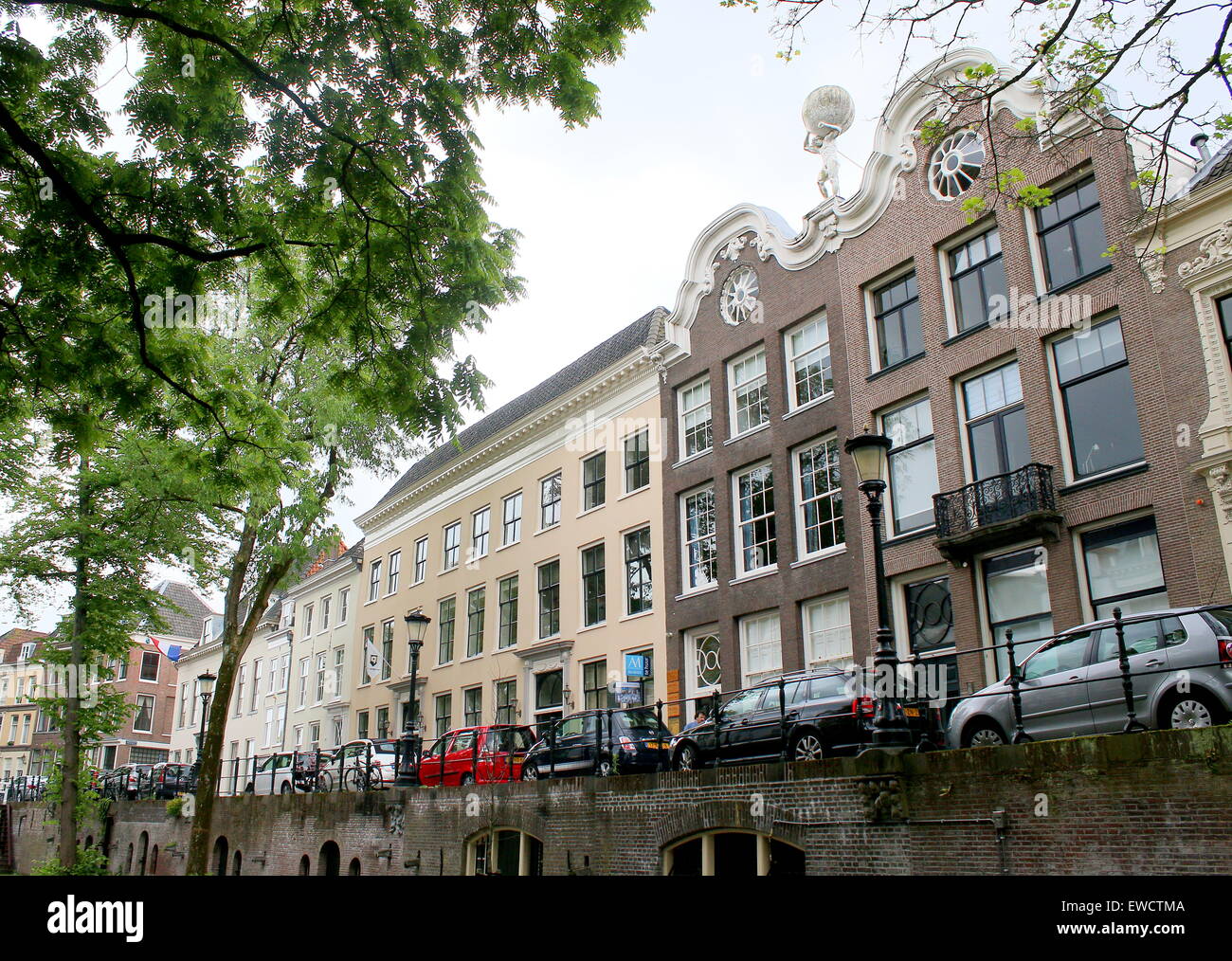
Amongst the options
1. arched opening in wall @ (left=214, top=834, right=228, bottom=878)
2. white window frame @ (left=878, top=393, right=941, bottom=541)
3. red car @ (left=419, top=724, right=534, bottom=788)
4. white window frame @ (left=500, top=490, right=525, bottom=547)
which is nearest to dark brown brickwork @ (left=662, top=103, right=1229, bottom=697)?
white window frame @ (left=878, top=393, right=941, bottom=541)

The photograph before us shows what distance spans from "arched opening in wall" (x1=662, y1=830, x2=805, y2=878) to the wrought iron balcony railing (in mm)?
7870

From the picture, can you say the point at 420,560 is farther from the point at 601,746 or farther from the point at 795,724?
the point at 795,724

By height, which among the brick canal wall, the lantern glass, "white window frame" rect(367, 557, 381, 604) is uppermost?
"white window frame" rect(367, 557, 381, 604)

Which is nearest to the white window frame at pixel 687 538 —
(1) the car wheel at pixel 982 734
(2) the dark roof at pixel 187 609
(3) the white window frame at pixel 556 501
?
(3) the white window frame at pixel 556 501

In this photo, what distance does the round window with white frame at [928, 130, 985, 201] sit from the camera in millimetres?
20984

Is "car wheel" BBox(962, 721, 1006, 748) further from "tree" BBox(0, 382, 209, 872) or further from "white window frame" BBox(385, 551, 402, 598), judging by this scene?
"white window frame" BBox(385, 551, 402, 598)

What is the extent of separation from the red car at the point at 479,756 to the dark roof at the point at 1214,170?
17095 millimetres

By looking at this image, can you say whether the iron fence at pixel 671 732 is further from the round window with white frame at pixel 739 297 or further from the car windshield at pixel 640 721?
the round window with white frame at pixel 739 297

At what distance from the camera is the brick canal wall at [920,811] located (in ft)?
30.6

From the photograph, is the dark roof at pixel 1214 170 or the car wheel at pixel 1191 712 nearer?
the car wheel at pixel 1191 712

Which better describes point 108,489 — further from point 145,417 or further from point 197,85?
point 197,85

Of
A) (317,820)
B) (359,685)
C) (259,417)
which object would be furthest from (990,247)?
(359,685)

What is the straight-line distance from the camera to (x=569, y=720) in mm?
19719

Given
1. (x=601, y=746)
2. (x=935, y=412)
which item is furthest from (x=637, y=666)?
(x=935, y=412)
